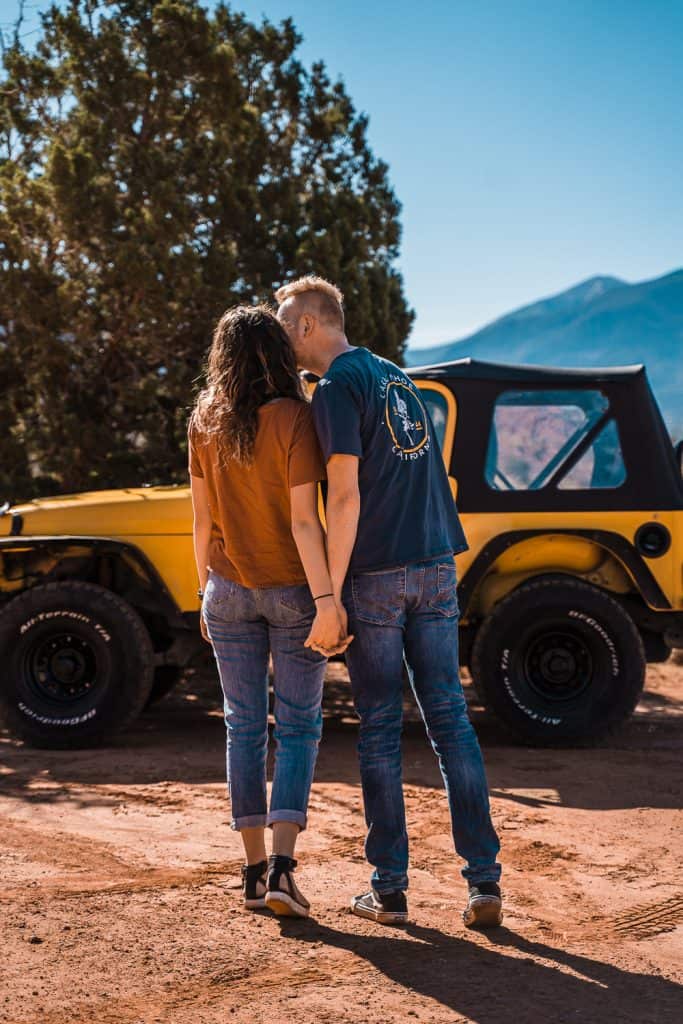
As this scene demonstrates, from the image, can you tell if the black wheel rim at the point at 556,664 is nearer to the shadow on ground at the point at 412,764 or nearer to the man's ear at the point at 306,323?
the shadow on ground at the point at 412,764

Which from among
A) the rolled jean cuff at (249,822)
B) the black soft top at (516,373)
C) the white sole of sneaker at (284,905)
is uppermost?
the black soft top at (516,373)

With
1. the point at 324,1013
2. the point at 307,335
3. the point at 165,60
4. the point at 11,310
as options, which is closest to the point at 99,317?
the point at 11,310

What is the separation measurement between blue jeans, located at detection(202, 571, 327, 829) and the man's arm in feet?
0.77

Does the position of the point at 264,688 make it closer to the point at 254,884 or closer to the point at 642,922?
the point at 254,884

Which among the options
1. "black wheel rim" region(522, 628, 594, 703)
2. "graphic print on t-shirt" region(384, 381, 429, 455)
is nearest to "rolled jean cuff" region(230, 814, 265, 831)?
"graphic print on t-shirt" region(384, 381, 429, 455)

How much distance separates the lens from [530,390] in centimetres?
710

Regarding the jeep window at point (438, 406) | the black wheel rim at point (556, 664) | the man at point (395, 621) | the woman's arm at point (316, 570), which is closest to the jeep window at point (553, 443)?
the jeep window at point (438, 406)

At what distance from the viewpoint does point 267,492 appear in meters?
3.85

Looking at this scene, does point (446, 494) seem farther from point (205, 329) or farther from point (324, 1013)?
point (205, 329)

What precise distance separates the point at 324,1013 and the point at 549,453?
4516mm

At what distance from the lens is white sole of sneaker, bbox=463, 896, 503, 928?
3.72 metres

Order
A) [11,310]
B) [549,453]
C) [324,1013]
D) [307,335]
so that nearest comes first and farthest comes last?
[324,1013], [307,335], [549,453], [11,310]

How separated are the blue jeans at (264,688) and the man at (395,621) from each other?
171 mm

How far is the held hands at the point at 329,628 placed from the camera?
365 cm
